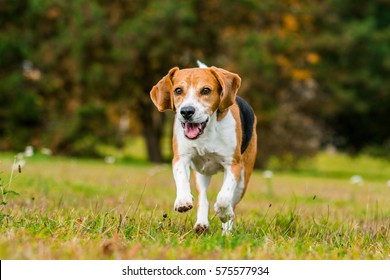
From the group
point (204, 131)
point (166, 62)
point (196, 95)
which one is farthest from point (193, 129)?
point (166, 62)

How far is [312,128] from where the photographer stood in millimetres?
28312

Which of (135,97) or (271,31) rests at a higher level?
(271,31)

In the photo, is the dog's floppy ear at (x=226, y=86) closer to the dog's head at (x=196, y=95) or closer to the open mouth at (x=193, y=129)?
the dog's head at (x=196, y=95)

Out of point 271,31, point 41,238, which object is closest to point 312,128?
point 271,31

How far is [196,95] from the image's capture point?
5.36 metres

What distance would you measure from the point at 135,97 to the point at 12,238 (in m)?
20.3

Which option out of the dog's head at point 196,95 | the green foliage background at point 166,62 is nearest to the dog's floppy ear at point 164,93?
the dog's head at point 196,95

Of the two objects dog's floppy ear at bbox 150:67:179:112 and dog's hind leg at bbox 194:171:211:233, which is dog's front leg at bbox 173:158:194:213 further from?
dog's floppy ear at bbox 150:67:179:112

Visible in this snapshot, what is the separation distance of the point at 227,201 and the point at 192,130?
682mm

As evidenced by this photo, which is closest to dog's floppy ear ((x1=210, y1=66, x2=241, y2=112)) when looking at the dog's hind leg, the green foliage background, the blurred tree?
the dog's hind leg

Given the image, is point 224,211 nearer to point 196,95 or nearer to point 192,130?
point 192,130

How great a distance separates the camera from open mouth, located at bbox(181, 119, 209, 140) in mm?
5336

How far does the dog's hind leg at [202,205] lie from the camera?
5363 mm
